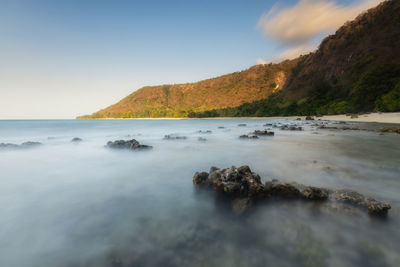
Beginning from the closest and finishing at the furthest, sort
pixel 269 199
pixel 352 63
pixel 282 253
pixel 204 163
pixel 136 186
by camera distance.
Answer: pixel 282 253, pixel 269 199, pixel 136 186, pixel 204 163, pixel 352 63

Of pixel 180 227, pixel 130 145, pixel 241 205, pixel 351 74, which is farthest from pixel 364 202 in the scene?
pixel 351 74

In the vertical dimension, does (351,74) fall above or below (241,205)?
above

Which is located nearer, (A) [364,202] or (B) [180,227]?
(B) [180,227]

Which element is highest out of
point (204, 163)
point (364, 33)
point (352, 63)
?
point (364, 33)

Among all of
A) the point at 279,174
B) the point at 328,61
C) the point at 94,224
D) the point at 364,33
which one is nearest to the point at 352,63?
the point at 328,61

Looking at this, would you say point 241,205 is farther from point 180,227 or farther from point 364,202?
point 364,202

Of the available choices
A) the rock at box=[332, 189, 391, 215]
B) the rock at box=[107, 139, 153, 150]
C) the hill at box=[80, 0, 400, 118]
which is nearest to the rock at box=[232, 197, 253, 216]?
the rock at box=[332, 189, 391, 215]

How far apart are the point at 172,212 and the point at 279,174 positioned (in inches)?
177

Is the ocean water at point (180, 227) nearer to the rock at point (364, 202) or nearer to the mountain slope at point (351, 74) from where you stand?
the rock at point (364, 202)

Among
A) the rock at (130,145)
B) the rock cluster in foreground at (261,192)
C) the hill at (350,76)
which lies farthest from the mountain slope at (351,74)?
the rock at (130,145)

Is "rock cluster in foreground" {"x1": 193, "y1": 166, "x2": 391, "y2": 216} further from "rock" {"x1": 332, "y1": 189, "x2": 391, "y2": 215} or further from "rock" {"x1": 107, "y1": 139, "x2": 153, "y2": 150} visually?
"rock" {"x1": 107, "y1": 139, "x2": 153, "y2": 150}

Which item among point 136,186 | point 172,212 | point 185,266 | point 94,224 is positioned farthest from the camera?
point 136,186

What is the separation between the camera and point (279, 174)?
22.1 ft

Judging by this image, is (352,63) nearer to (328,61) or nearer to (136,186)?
(328,61)
